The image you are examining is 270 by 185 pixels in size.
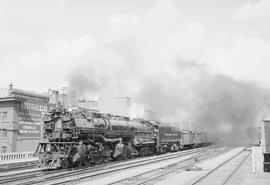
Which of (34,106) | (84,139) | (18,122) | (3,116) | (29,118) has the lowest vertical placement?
(84,139)

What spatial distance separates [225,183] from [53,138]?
10.7 meters

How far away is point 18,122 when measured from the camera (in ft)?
107

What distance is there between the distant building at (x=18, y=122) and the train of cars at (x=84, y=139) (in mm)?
13746

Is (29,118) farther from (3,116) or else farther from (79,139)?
(79,139)

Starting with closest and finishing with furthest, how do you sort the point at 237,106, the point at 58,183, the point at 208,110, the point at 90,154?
the point at 58,183, the point at 90,154, the point at 237,106, the point at 208,110

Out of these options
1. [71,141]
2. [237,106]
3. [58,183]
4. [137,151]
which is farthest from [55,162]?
[237,106]

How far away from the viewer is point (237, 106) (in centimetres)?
2995

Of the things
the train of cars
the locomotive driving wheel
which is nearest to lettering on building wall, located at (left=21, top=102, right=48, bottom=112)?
the train of cars

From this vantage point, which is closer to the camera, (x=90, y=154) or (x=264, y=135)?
(x=264, y=135)

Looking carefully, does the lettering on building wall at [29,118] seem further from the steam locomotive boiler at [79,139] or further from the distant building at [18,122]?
the steam locomotive boiler at [79,139]

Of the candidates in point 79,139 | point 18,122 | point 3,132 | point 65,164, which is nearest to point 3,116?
point 3,132

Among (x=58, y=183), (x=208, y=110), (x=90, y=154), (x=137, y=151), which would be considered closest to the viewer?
(x=58, y=183)

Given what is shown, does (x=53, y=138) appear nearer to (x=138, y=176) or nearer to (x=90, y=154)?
(x=90, y=154)

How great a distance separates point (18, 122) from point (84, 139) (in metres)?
16.1
